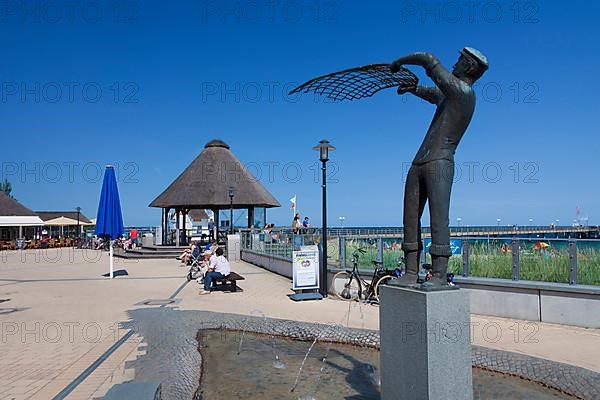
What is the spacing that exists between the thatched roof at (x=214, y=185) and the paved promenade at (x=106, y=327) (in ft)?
45.8

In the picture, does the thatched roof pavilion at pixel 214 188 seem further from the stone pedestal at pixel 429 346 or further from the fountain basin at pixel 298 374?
the stone pedestal at pixel 429 346

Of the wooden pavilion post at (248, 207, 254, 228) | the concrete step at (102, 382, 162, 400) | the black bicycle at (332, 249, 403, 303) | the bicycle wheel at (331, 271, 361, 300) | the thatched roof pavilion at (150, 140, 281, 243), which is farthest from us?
the wooden pavilion post at (248, 207, 254, 228)

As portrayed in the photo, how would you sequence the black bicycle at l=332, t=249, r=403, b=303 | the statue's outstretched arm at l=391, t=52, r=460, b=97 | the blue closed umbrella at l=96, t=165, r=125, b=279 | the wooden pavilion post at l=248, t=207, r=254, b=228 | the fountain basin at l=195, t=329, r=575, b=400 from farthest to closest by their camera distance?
1. the wooden pavilion post at l=248, t=207, r=254, b=228
2. the blue closed umbrella at l=96, t=165, r=125, b=279
3. the black bicycle at l=332, t=249, r=403, b=303
4. the fountain basin at l=195, t=329, r=575, b=400
5. the statue's outstretched arm at l=391, t=52, r=460, b=97

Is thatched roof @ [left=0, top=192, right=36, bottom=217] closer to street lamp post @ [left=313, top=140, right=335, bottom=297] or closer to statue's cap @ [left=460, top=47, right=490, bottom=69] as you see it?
street lamp post @ [left=313, top=140, right=335, bottom=297]

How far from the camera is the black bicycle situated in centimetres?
1087

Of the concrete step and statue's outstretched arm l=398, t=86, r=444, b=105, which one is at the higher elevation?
statue's outstretched arm l=398, t=86, r=444, b=105

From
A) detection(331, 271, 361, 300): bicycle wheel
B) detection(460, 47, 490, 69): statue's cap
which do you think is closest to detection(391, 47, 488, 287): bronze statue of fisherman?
detection(460, 47, 490, 69): statue's cap

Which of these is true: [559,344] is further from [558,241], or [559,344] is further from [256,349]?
[256,349]

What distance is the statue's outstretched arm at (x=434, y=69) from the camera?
4.19 meters

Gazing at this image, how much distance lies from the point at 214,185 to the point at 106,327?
23368 millimetres

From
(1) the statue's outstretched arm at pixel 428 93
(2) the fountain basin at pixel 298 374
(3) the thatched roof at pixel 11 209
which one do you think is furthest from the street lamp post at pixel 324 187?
(3) the thatched roof at pixel 11 209

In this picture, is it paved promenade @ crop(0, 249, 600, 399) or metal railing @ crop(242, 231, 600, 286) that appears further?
metal railing @ crop(242, 231, 600, 286)

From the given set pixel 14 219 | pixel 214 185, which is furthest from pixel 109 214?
pixel 14 219

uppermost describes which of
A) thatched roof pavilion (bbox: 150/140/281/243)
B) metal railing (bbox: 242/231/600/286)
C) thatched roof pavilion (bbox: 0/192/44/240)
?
thatched roof pavilion (bbox: 150/140/281/243)
